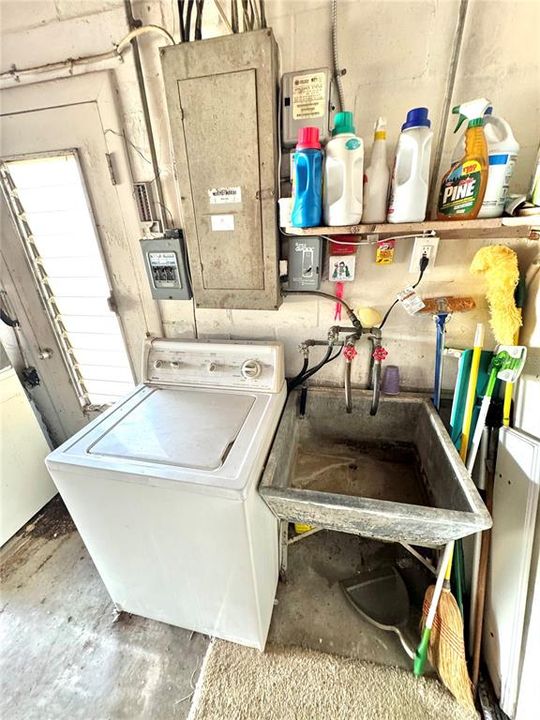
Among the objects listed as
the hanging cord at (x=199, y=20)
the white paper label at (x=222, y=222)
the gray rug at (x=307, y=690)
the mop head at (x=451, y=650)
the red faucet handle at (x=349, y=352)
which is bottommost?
the gray rug at (x=307, y=690)

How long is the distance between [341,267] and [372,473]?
0.93 m

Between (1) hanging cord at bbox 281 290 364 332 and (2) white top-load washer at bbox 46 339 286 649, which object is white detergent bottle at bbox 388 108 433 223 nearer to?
(1) hanging cord at bbox 281 290 364 332

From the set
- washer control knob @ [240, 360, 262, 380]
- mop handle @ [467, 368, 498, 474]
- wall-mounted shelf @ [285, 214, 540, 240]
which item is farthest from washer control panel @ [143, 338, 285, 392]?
mop handle @ [467, 368, 498, 474]

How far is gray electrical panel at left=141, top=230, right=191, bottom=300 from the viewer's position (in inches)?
50.1

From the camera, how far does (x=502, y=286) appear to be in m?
0.98

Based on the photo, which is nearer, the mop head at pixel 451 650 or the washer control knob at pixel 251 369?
the mop head at pixel 451 650

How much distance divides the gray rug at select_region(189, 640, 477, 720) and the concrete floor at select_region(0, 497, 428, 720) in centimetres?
5

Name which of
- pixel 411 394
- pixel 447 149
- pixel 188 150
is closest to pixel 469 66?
pixel 447 149

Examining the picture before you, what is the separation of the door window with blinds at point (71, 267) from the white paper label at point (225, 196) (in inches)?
28.2

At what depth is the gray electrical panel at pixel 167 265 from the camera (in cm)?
127

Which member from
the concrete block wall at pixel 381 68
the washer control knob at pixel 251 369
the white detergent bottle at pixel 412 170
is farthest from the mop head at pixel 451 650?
the white detergent bottle at pixel 412 170

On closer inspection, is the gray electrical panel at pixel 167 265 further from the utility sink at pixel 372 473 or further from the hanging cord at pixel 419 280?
the hanging cord at pixel 419 280

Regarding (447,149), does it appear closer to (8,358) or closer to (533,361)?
(533,361)

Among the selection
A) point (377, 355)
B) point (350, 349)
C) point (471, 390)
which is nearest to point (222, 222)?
point (350, 349)
